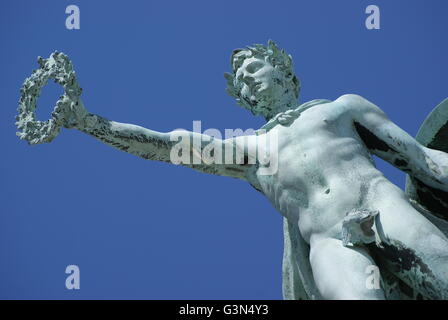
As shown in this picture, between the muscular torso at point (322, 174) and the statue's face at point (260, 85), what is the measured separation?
2.08 ft

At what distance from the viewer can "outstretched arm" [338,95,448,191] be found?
49.6ft

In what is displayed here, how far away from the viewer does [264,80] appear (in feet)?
53.0

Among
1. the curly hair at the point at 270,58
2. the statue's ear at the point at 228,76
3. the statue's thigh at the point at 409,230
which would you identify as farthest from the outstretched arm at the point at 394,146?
the statue's ear at the point at 228,76

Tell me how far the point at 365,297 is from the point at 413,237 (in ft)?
3.24

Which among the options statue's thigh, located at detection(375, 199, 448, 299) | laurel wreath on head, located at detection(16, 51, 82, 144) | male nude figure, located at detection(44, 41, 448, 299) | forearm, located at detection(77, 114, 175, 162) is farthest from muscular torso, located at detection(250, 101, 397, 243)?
laurel wreath on head, located at detection(16, 51, 82, 144)

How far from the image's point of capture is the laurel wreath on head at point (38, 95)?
14.8 meters

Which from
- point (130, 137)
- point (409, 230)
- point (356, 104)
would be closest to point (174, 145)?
point (130, 137)

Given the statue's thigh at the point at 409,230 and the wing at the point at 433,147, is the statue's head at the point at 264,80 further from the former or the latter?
the statue's thigh at the point at 409,230

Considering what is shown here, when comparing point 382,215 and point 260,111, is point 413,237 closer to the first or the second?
point 382,215
